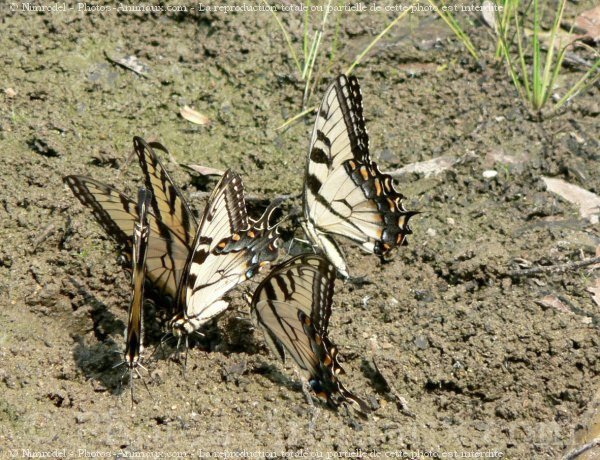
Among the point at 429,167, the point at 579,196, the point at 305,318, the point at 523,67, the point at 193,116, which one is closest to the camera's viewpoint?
the point at 305,318

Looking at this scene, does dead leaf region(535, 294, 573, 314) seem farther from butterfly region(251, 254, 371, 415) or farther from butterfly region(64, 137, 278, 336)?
butterfly region(64, 137, 278, 336)

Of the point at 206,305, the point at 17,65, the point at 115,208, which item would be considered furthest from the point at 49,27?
the point at 206,305

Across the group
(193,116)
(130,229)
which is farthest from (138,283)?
(193,116)

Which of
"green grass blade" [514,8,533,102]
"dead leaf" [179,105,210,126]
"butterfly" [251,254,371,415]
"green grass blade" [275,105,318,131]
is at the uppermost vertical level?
"green grass blade" [514,8,533,102]

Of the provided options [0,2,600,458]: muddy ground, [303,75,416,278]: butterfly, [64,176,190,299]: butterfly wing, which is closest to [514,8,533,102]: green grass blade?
[0,2,600,458]: muddy ground

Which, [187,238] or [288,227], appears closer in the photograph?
[187,238]

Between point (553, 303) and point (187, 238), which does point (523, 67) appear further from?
point (187, 238)
